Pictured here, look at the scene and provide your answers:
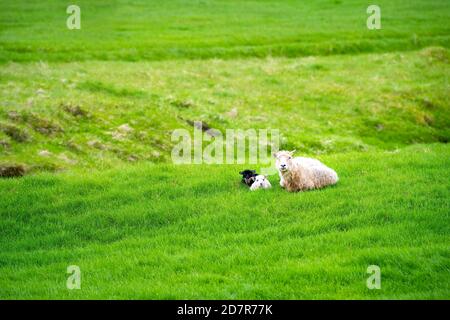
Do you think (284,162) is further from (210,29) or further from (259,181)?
(210,29)

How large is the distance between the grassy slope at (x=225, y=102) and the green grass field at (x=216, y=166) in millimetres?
121

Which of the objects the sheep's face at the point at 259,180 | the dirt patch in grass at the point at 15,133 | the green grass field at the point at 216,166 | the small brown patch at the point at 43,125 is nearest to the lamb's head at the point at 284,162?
the green grass field at the point at 216,166

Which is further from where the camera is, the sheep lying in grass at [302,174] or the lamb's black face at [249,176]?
the lamb's black face at [249,176]

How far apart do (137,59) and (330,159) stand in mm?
27255

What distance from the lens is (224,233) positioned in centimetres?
1716

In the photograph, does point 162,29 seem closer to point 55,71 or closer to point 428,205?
point 55,71

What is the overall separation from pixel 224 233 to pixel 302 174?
3.73 metres

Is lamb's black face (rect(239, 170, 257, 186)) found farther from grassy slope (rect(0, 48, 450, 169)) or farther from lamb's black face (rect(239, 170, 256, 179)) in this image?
grassy slope (rect(0, 48, 450, 169))

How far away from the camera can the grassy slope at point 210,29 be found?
4903 cm

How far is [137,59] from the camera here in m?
47.0

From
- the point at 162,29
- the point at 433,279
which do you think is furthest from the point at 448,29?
the point at 433,279

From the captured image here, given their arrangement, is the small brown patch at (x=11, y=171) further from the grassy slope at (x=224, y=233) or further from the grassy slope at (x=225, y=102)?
the grassy slope at (x=224, y=233)

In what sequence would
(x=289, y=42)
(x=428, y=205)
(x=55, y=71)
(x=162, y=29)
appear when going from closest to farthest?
(x=428, y=205) → (x=55, y=71) → (x=289, y=42) → (x=162, y=29)

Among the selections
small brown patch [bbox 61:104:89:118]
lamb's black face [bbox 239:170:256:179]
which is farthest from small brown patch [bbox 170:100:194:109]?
lamb's black face [bbox 239:170:256:179]
